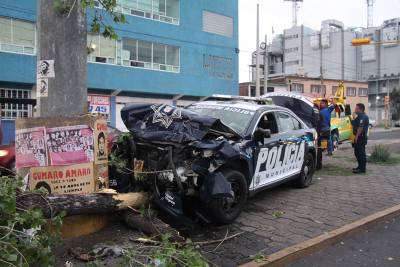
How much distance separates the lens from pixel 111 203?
200 inches

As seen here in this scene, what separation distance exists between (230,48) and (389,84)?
59.1 m

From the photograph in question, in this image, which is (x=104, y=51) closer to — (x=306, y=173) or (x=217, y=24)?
(x=217, y=24)

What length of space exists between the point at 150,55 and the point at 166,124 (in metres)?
27.6

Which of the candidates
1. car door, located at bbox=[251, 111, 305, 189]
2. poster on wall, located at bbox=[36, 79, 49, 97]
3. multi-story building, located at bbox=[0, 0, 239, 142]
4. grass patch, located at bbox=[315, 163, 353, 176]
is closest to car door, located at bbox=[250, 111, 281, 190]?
car door, located at bbox=[251, 111, 305, 189]

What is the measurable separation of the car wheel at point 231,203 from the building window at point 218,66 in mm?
30378

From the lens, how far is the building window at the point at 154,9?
102 feet

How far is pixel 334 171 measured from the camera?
448 inches

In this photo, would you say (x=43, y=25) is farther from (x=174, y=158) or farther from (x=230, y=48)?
(x=230, y=48)

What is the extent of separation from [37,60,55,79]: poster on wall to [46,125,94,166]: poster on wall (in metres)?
0.73

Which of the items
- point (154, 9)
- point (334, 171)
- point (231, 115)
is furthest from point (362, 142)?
point (154, 9)

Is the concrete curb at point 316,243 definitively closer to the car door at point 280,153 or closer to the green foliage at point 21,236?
the car door at point 280,153

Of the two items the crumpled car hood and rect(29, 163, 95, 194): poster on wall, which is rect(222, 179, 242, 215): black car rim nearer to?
the crumpled car hood

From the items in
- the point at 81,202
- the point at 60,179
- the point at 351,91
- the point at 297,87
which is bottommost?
the point at 81,202

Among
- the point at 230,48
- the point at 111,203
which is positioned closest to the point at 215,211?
the point at 111,203
